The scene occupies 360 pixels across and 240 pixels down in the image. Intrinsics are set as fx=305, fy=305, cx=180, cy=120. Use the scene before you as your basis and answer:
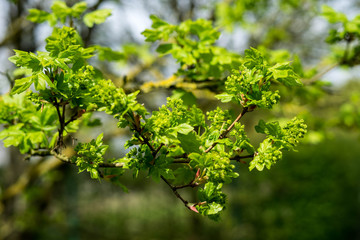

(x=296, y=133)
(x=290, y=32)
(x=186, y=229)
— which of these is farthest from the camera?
(x=186, y=229)

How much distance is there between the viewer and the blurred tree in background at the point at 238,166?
2.99m

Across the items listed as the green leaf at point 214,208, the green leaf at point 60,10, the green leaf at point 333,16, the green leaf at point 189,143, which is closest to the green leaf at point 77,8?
the green leaf at point 60,10

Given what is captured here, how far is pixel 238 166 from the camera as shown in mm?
8633

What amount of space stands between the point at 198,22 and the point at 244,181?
8874 mm

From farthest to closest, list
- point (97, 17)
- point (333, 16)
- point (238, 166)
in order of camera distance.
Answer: point (238, 166) → point (333, 16) → point (97, 17)

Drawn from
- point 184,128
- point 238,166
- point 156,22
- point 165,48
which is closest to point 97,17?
point 156,22

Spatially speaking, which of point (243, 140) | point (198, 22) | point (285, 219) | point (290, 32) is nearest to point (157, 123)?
point (243, 140)

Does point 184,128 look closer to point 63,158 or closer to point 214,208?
point 214,208

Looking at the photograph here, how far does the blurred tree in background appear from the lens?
2.99 metres

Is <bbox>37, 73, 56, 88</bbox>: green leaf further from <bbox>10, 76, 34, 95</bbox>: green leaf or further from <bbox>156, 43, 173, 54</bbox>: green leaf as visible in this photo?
<bbox>156, 43, 173, 54</bbox>: green leaf

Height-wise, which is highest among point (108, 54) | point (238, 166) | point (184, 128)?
point (184, 128)

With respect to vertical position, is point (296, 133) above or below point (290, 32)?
above

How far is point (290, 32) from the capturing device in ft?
27.9

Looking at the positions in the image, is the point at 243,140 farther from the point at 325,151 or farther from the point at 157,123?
the point at 325,151
